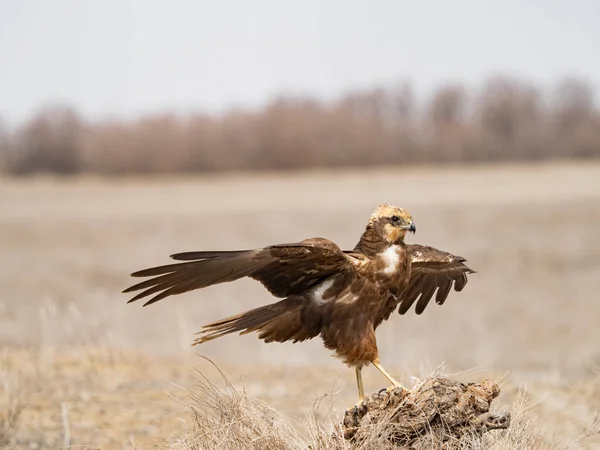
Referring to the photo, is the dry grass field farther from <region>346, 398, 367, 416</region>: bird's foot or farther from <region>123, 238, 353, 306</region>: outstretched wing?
<region>123, 238, 353, 306</region>: outstretched wing

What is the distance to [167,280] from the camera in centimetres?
437

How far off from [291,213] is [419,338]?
31.4 ft

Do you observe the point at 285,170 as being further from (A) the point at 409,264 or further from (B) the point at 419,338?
(A) the point at 409,264

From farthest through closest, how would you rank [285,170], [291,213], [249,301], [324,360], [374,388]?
[285,170] → [291,213] → [249,301] → [324,360] → [374,388]

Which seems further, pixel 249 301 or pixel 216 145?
pixel 216 145


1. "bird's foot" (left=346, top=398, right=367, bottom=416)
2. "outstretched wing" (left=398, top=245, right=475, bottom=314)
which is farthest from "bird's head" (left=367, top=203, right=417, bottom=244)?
"bird's foot" (left=346, top=398, right=367, bottom=416)

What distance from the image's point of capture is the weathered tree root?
4496 millimetres

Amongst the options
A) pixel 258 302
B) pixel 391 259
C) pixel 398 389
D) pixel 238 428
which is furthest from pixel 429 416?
pixel 258 302

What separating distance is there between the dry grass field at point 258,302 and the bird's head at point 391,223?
0.86m

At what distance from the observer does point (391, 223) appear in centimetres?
457

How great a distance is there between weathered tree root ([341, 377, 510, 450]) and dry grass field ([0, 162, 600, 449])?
30 cm

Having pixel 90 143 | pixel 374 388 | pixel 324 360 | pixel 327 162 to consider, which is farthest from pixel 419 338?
pixel 90 143

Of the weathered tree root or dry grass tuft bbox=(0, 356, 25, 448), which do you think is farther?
dry grass tuft bbox=(0, 356, 25, 448)

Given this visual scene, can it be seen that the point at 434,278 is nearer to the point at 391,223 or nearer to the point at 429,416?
the point at 391,223
